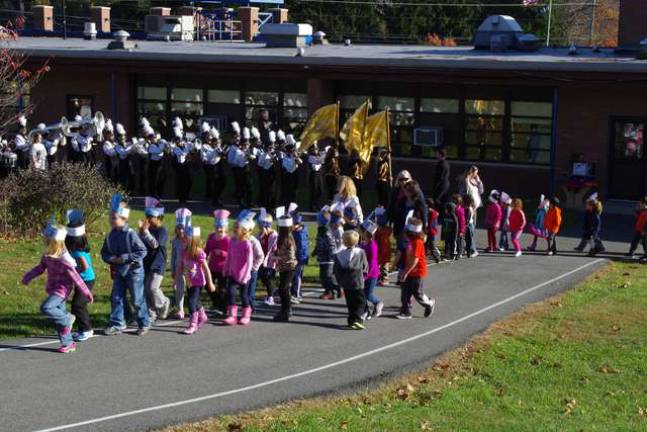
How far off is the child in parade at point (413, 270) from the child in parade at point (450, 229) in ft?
14.2

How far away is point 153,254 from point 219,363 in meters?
2.20

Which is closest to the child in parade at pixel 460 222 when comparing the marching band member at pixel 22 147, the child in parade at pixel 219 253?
the child in parade at pixel 219 253

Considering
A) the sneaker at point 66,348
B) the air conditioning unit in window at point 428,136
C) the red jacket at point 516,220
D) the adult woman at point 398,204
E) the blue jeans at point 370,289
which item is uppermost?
the air conditioning unit in window at point 428,136

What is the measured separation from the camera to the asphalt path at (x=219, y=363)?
1118 cm

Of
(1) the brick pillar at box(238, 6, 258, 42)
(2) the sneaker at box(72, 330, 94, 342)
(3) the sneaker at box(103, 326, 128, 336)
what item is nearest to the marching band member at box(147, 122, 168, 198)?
(3) the sneaker at box(103, 326, 128, 336)

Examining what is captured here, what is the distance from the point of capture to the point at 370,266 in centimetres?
1548

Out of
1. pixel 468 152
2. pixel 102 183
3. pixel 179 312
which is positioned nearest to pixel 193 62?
pixel 468 152

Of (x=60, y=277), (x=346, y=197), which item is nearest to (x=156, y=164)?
(x=346, y=197)

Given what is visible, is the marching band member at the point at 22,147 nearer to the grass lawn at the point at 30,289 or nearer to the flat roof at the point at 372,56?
the flat roof at the point at 372,56

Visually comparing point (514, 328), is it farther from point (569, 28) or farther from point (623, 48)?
point (569, 28)

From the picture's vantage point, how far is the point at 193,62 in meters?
30.3

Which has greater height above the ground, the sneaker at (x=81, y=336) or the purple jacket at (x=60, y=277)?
the purple jacket at (x=60, y=277)

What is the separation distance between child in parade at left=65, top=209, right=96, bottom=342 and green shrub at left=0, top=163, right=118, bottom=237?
20.3 feet

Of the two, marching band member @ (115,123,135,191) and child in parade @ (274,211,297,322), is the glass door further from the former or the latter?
child in parade @ (274,211,297,322)
